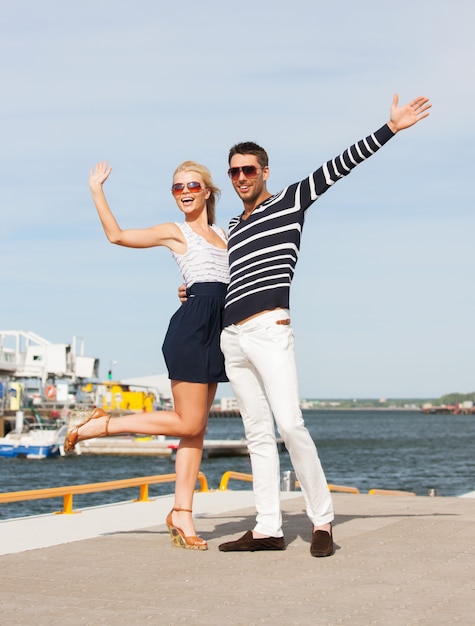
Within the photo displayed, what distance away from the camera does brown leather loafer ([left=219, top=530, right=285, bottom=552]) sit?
492cm

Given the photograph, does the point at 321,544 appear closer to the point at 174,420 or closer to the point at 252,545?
the point at 252,545

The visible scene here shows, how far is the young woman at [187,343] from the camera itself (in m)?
5.14

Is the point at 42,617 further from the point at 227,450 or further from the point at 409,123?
the point at 227,450

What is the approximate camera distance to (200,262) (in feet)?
17.4

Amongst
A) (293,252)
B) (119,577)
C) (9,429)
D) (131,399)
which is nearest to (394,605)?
(119,577)

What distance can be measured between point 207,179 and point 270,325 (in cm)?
106

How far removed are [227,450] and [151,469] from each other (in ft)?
36.2

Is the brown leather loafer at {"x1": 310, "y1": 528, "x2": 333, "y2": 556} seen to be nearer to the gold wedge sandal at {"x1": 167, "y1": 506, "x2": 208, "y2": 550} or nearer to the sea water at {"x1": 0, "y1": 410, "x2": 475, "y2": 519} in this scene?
the gold wedge sandal at {"x1": 167, "y1": 506, "x2": 208, "y2": 550}

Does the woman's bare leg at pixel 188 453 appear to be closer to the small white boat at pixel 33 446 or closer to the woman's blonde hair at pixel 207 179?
the woman's blonde hair at pixel 207 179

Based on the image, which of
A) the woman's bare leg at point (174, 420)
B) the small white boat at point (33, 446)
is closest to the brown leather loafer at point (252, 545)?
the woman's bare leg at point (174, 420)

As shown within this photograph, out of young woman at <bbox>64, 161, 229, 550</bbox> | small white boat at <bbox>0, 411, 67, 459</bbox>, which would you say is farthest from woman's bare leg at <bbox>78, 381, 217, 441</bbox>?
small white boat at <bbox>0, 411, 67, 459</bbox>

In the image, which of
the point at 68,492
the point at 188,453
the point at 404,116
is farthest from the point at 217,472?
the point at 404,116

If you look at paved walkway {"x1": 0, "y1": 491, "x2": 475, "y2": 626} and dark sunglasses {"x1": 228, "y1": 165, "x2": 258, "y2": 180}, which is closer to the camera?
paved walkway {"x1": 0, "y1": 491, "x2": 475, "y2": 626}

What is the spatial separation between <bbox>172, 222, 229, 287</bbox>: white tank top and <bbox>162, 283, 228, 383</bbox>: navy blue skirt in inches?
1.6
